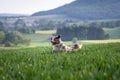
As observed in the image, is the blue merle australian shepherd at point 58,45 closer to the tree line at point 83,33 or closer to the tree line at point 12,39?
the tree line at point 12,39

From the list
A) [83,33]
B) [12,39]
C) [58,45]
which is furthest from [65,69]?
[83,33]

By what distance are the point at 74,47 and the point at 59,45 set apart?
2.35ft

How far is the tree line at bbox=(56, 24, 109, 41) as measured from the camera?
137 metres

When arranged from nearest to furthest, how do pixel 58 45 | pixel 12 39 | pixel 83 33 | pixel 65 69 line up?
pixel 65 69, pixel 58 45, pixel 12 39, pixel 83 33

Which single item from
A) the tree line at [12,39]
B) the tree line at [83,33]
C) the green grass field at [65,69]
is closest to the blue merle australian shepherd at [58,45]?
the green grass field at [65,69]

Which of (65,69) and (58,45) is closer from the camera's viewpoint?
(65,69)

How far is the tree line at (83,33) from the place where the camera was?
137125 mm

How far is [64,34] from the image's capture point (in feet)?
482

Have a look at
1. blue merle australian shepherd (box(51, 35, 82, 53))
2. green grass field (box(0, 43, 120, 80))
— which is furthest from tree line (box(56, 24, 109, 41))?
green grass field (box(0, 43, 120, 80))

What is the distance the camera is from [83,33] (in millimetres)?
142250

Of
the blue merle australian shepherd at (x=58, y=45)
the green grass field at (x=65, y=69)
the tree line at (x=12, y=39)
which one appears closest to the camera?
the green grass field at (x=65, y=69)

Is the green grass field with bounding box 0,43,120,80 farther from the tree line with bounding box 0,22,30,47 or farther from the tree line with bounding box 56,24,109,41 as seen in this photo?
the tree line with bounding box 56,24,109,41

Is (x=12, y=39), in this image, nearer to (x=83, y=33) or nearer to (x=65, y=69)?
(x=83, y=33)

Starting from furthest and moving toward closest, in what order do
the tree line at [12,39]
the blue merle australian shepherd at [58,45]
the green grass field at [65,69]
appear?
the tree line at [12,39]
the blue merle australian shepherd at [58,45]
the green grass field at [65,69]
